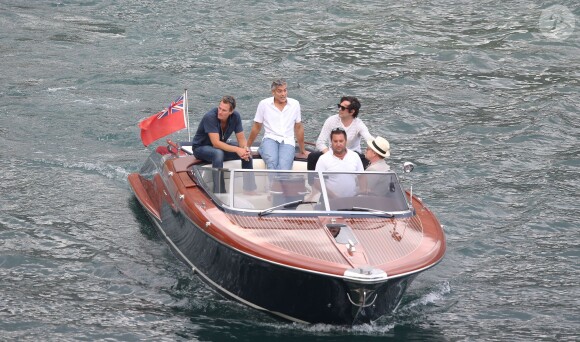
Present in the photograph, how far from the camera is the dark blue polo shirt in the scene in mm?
12305

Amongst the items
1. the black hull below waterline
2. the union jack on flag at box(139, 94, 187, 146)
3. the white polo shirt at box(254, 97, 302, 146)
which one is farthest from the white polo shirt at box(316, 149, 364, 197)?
the union jack on flag at box(139, 94, 187, 146)

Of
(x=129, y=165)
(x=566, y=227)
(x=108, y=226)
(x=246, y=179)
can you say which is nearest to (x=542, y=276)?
(x=566, y=227)

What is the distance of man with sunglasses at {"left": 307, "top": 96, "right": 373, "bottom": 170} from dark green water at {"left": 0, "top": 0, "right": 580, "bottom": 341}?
6.06 ft

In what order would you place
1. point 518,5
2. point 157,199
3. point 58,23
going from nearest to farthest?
point 157,199 < point 58,23 < point 518,5

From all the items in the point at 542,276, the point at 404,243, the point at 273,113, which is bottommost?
the point at 542,276

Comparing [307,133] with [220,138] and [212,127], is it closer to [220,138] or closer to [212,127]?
[220,138]

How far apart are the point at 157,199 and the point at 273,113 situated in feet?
6.35

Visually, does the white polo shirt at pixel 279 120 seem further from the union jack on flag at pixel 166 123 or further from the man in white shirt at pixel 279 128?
the union jack on flag at pixel 166 123

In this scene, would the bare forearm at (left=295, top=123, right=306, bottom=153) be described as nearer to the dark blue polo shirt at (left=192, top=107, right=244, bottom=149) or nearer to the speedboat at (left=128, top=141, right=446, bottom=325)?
the dark blue polo shirt at (left=192, top=107, right=244, bottom=149)

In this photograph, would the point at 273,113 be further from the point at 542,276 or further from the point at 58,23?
the point at 58,23

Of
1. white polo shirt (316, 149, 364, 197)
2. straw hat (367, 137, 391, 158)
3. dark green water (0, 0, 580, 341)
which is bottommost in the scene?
dark green water (0, 0, 580, 341)

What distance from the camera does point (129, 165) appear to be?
51.4 ft

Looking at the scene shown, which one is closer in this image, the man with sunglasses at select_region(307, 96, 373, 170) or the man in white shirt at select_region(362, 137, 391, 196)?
the man in white shirt at select_region(362, 137, 391, 196)

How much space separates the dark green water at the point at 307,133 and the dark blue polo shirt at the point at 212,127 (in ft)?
4.94
